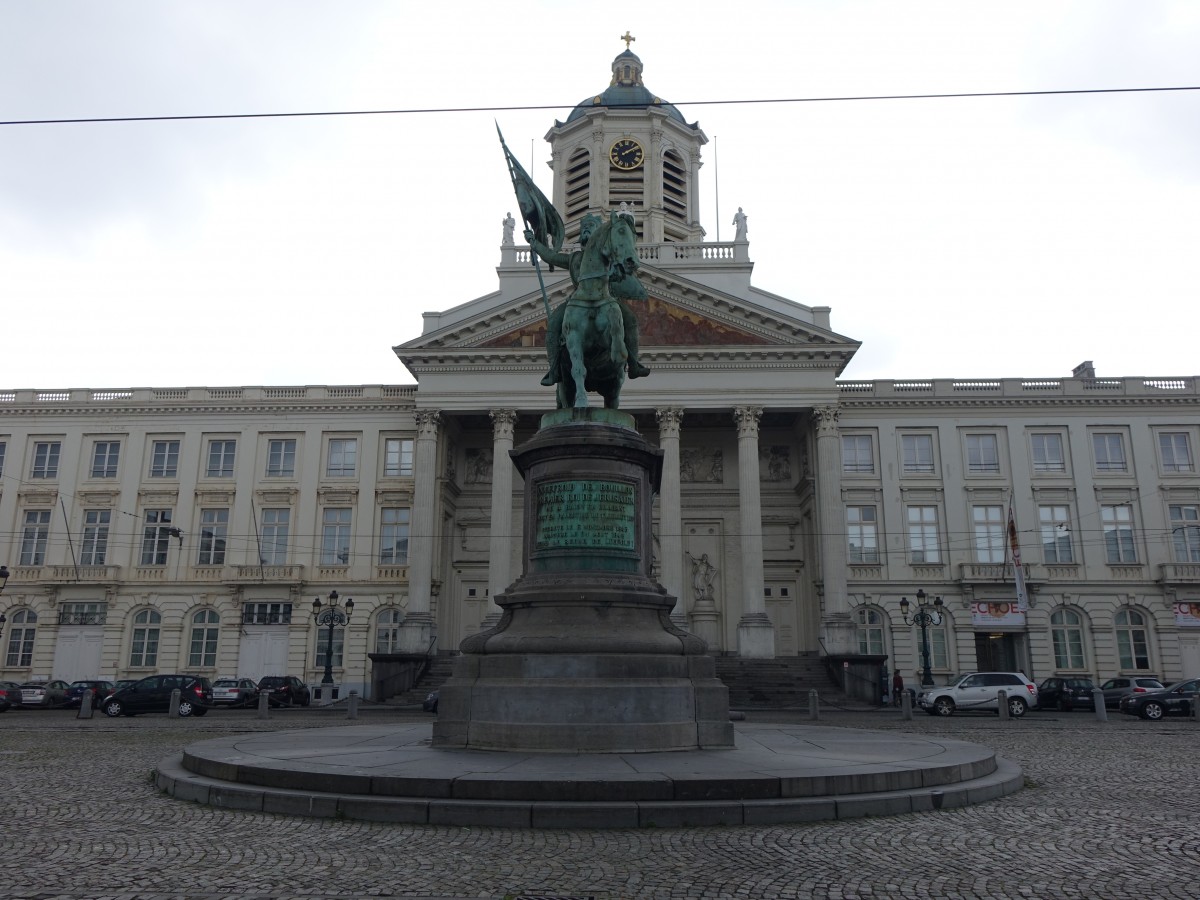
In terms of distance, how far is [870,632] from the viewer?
4962 cm

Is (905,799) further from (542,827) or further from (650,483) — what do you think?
(650,483)

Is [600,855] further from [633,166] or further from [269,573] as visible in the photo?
[633,166]

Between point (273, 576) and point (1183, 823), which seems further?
point (273, 576)

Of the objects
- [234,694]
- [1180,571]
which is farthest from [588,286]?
[1180,571]

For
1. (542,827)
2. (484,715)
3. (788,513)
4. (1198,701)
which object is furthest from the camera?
(788,513)

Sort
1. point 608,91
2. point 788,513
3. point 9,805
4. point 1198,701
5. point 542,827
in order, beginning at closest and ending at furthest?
point 542,827
point 9,805
point 1198,701
point 788,513
point 608,91

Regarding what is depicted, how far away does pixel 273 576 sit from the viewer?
5031cm

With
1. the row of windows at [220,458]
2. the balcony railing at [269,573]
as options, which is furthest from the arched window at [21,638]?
the balcony railing at [269,573]

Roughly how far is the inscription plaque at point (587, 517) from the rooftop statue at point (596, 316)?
56.4 inches

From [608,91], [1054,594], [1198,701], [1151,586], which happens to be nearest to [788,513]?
[1054,594]

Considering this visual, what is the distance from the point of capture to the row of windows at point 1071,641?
4878cm

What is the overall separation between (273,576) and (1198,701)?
39988 millimetres

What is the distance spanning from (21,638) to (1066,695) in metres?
49.1

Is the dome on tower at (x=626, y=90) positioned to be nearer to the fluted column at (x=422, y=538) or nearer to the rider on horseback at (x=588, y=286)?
the fluted column at (x=422, y=538)
